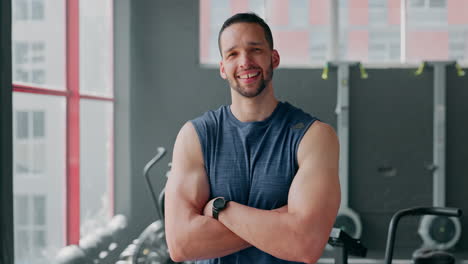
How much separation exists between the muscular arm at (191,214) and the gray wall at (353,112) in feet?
11.1

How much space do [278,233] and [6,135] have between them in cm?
135

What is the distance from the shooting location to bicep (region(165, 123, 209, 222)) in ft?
4.10

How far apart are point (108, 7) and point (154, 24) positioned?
458 mm

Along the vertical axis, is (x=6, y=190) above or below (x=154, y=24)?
below

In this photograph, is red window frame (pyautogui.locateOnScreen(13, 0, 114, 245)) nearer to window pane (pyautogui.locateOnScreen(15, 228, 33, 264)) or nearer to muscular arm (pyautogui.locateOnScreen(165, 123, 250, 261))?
window pane (pyautogui.locateOnScreen(15, 228, 33, 264))

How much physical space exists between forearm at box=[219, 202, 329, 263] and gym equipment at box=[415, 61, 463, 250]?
3.62 metres

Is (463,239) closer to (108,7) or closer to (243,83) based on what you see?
(108,7)

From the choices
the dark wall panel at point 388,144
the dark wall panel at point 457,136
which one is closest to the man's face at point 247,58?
the dark wall panel at point 388,144

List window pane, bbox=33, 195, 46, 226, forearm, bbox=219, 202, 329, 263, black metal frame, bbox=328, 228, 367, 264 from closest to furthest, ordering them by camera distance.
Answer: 1. forearm, bbox=219, 202, 329, 263
2. black metal frame, bbox=328, 228, 367, 264
3. window pane, bbox=33, 195, 46, 226

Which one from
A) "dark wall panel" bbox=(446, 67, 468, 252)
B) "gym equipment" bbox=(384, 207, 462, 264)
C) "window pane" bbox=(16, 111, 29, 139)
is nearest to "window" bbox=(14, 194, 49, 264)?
"window pane" bbox=(16, 111, 29, 139)

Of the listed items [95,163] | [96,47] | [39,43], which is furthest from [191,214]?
[96,47]

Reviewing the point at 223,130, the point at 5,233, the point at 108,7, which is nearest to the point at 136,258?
the point at 5,233

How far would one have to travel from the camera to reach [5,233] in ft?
6.61

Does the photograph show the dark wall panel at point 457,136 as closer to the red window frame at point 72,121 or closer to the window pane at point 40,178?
the red window frame at point 72,121
